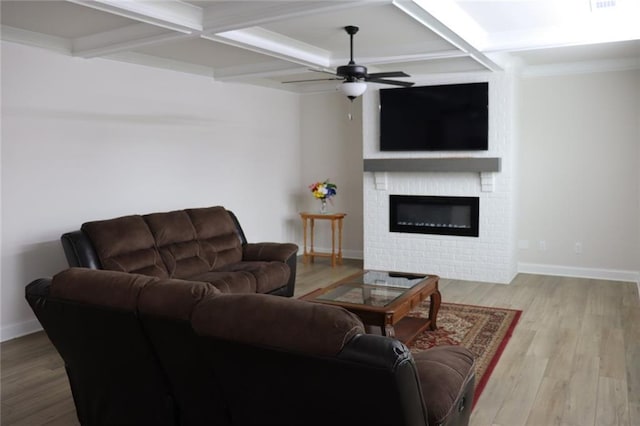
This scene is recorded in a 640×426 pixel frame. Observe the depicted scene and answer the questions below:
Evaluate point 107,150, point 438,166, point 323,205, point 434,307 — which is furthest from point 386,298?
point 323,205

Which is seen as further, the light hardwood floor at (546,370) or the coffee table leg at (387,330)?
the coffee table leg at (387,330)

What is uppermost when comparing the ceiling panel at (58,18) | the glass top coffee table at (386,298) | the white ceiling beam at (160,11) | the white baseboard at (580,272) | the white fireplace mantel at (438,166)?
the ceiling panel at (58,18)

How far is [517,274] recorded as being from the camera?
6727 mm

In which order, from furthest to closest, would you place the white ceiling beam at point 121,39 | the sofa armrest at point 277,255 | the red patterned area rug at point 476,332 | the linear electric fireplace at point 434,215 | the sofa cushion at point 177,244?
1. the linear electric fireplace at point 434,215
2. the sofa armrest at point 277,255
3. the sofa cushion at point 177,244
4. the white ceiling beam at point 121,39
5. the red patterned area rug at point 476,332

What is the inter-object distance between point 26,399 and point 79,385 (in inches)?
33.1

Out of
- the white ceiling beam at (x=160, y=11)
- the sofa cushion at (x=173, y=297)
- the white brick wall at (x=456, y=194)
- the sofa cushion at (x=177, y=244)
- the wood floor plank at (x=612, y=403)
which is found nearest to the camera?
the sofa cushion at (x=173, y=297)

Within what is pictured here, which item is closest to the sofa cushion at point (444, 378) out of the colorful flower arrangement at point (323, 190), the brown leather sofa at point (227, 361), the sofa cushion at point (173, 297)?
the brown leather sofa at point (227, 361)

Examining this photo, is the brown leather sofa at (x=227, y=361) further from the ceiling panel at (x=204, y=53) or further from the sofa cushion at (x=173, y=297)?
the ceiling panel at (x=204, y=53)

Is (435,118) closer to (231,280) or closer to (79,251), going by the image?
(231,280)

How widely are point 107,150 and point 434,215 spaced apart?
3.69m

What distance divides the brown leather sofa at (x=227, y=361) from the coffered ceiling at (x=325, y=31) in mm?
1828

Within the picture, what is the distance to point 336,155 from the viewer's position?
7.99 m

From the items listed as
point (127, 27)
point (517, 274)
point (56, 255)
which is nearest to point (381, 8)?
point (127, 27)

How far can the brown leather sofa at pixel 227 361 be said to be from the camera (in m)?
1.85
